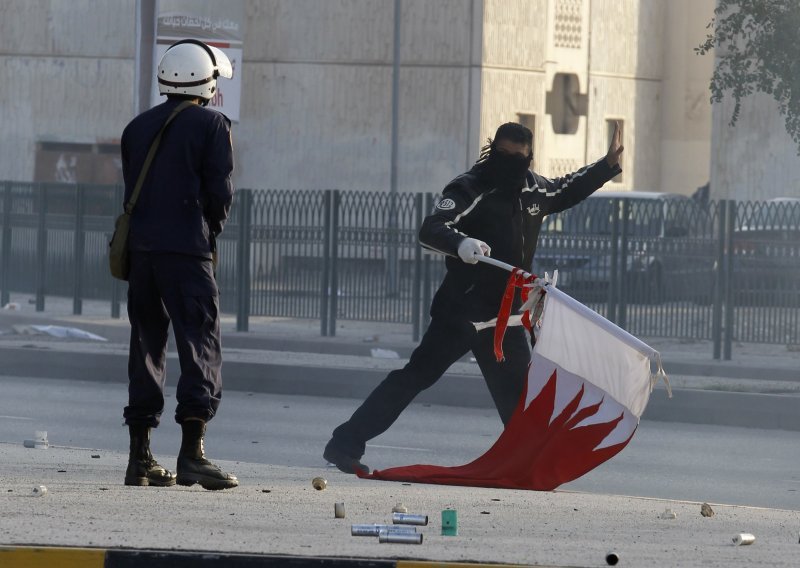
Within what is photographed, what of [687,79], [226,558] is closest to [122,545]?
[226,558]

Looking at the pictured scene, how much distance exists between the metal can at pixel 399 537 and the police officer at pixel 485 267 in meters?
2.38

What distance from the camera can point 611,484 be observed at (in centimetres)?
974

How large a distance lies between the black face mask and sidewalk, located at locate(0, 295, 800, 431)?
4.91m

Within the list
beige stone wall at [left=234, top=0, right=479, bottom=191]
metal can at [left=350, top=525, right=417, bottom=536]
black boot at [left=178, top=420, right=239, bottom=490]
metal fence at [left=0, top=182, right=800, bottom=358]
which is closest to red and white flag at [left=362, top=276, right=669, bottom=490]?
black boot at [left=178, top=420, right=239, bottom=490]

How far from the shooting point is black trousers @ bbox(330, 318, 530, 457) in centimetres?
877

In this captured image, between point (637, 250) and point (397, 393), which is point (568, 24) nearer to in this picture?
point (637, 250)

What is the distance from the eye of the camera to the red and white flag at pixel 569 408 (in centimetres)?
792

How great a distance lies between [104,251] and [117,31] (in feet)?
46.2

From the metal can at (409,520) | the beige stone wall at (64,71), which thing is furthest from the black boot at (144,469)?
the beige stone wall at (64,71)

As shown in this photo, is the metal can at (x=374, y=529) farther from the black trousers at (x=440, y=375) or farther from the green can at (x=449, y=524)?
the black trousers at (x=440, y=375)

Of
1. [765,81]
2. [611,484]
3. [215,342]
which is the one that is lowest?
[611,484]

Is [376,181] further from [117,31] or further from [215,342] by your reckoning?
[215,342]

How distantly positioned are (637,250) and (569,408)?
10351 millimetres

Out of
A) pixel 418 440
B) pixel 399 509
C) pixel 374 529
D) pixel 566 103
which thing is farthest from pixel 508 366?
pixel 566 103
